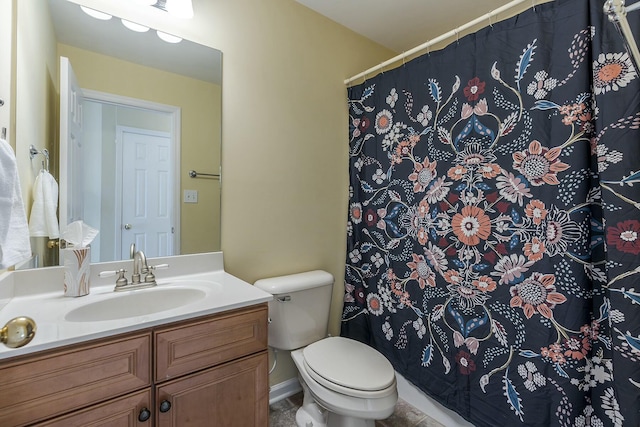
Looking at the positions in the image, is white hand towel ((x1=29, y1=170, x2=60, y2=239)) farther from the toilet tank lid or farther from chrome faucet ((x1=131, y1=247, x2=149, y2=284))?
the toilet tank lid

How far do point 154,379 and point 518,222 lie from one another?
56.0 inches

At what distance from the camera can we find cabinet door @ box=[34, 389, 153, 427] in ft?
2.64

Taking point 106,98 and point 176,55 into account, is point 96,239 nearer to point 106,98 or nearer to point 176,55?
point 106,98

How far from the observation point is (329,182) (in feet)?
6.37

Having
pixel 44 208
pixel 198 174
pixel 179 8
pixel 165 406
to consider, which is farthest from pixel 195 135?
pixel 165 406

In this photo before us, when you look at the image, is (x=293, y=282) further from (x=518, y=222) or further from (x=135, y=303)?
(x=518, y=222)

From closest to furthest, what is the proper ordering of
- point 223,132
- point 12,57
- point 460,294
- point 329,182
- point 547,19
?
1. point 12,57
2. point 547,19
3. point 460,294
4. point 223,132
5. point 329,182

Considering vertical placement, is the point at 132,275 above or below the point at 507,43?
below

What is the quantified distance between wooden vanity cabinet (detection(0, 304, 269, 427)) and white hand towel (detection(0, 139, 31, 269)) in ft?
0.83

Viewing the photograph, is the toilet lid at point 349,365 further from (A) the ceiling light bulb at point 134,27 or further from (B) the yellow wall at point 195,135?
(A) the ceiling light bulb at point 134,27

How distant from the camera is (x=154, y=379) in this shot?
3.05 feet

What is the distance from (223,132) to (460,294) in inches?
54.8

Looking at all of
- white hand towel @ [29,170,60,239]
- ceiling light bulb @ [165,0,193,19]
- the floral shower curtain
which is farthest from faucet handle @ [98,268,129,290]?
the floral shower curtain

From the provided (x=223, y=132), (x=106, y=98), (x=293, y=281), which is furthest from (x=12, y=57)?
(x=293, y=281)
